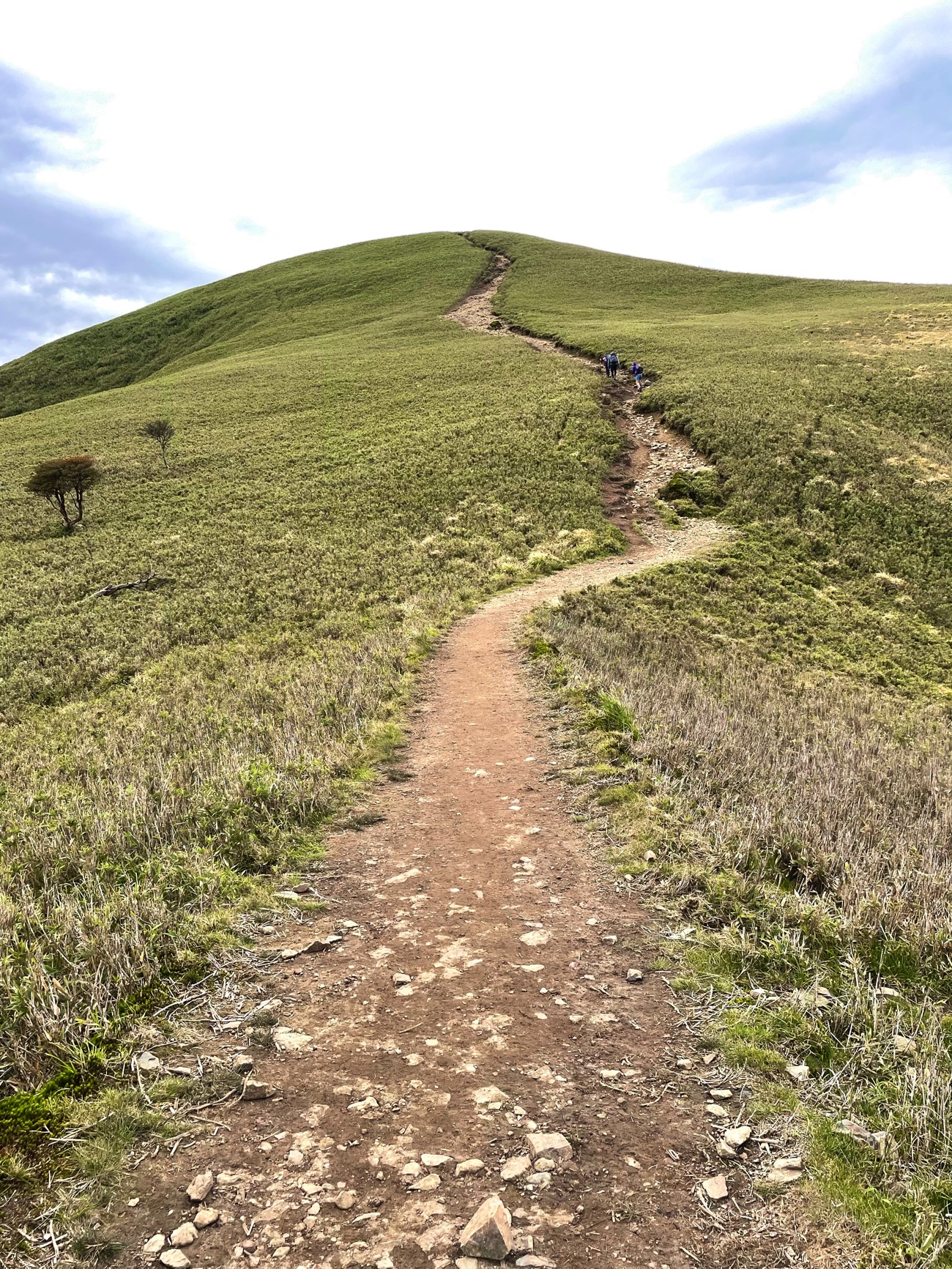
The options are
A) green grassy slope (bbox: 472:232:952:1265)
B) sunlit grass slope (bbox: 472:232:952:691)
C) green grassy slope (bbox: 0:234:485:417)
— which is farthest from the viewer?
green grassy slope (bbox: 0:234:485:417)

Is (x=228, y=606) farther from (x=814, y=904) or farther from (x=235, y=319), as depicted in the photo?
(x=235, y=319)

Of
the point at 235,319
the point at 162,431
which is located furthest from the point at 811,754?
the point at 235,319

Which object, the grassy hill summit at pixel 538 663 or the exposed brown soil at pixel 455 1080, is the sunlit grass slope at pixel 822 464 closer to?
the grassy hill summit at pixel 538 663

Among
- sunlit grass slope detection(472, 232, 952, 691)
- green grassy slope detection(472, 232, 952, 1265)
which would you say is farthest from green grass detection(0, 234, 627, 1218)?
sunlit grass slope detection(472, 232, 952, 691)

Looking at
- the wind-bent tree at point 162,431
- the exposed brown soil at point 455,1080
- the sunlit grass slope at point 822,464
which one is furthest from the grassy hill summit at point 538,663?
the wind-bent tree at point 162,431

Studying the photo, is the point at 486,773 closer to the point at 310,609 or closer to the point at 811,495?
the point at 310,609

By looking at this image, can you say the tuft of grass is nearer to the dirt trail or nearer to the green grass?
the dirt trail

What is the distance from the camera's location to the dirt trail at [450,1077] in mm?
3330

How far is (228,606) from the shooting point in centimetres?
2369

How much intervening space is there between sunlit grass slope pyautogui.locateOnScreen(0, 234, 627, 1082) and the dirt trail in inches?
41.8

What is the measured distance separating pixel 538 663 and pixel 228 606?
44.0ft

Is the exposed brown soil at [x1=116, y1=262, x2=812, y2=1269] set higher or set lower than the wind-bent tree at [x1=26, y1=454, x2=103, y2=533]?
lower

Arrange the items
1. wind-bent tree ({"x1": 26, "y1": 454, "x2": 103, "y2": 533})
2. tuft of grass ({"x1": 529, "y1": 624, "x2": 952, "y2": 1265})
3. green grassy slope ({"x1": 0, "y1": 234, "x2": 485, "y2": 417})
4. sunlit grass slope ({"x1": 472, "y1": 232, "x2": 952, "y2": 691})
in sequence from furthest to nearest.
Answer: green grassy slope ({"x1": 0, "y1": 234, "x2": 485, "y2": 417}), wind-bent tree ({"x1": 26, "y1": 454, "x2": 103, "y2": 533}), sunlit grass slope ({"x1": 472, "y1": 232, "x2": 952, "y2": 691}), tuft of grass ({"x1": 529, "y1": 624, "x2": 952, "y2": 1265})

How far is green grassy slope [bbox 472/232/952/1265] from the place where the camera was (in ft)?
13.2
